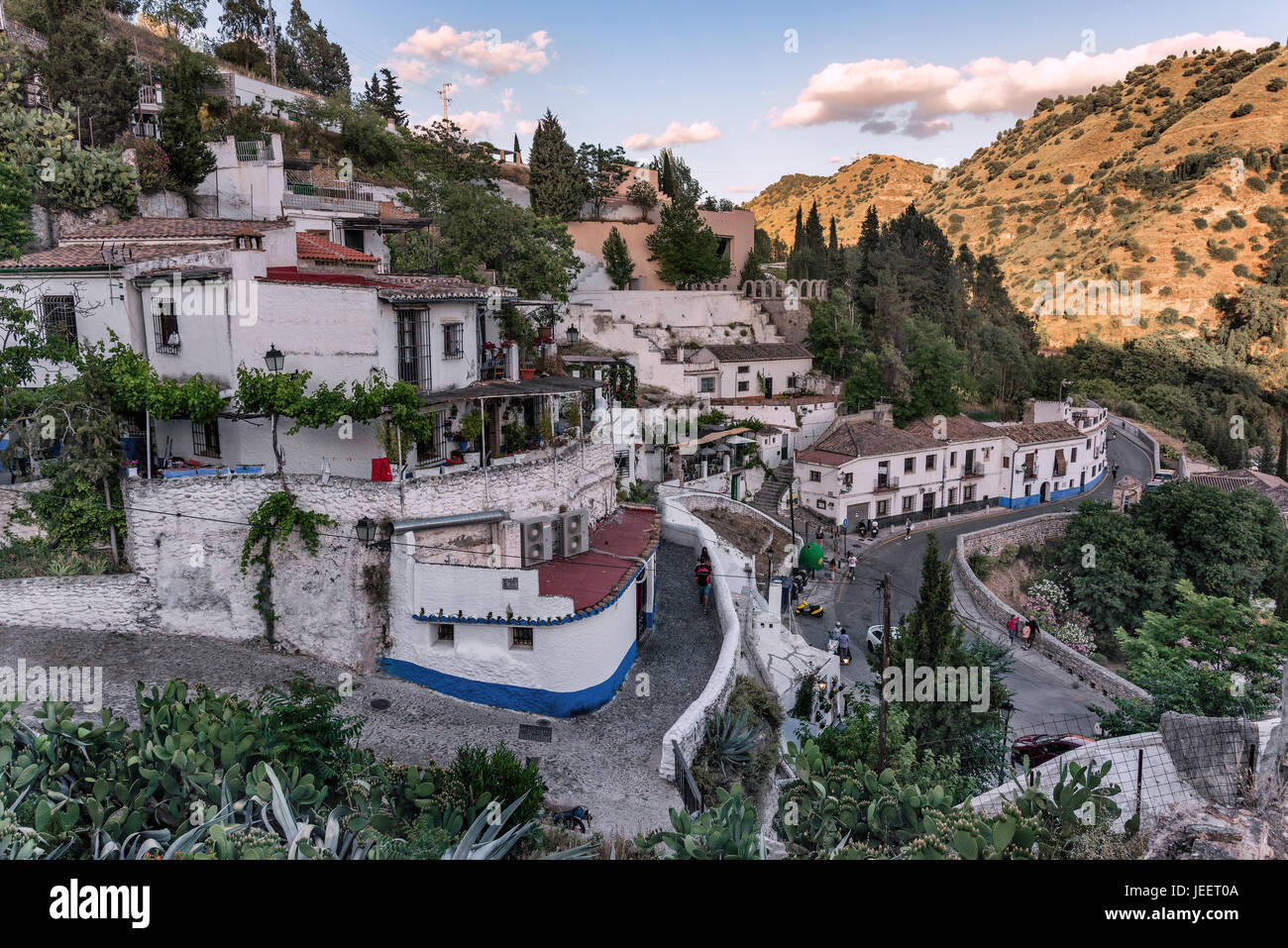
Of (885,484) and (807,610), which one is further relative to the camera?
(885,484)

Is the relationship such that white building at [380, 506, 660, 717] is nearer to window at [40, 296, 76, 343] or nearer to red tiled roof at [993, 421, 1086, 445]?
window at [40, 296, 76, 343]

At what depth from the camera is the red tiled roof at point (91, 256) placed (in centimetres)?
1886

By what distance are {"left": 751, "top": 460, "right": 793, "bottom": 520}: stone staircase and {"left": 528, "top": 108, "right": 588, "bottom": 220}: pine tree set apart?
2053 centimetres

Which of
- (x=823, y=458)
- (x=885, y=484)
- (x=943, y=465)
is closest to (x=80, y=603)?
(x=823, y=458)

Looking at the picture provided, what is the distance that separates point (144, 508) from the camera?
16.2 meters

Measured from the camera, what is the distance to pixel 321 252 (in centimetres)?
2194

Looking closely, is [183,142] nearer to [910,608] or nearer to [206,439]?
[206,439]

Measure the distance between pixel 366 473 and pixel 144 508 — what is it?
4250 mm

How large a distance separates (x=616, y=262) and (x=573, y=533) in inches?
1384

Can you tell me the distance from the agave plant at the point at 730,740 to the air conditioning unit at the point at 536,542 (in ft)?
16.2

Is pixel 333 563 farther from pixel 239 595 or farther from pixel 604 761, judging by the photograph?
pixel 604 761

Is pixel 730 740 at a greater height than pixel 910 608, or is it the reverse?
pixel 730 740

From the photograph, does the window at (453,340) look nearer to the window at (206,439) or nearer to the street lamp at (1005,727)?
the window at (206,439)
